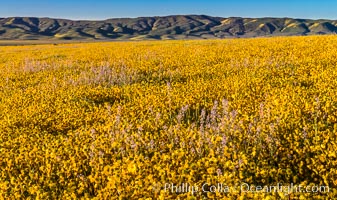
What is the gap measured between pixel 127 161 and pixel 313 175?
9.86 ft

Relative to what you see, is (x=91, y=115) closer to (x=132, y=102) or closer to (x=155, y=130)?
(x=132, y=102)

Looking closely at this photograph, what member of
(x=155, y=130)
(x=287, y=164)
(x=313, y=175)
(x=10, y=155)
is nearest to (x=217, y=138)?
(x=287, y=164)

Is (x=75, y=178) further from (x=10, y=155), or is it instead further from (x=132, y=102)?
(x=132, y=102)

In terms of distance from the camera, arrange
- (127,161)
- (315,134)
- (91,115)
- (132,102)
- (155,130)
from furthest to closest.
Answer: (132,102) < (91,115) < (155,130) < (315,134) < (127,161)

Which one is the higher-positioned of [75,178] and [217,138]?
[217,138]

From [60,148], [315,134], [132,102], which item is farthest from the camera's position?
[132,102]

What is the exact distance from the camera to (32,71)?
23328 millimetres

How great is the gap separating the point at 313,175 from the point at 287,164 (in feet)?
2.29

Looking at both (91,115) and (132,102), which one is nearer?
(91,115)

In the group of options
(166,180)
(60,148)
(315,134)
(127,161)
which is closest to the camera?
(166,180)

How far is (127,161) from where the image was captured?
21.5ft

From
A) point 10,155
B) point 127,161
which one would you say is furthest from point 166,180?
point 10,155

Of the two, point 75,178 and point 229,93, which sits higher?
point 229,93

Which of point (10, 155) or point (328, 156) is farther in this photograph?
point (10, 155)
